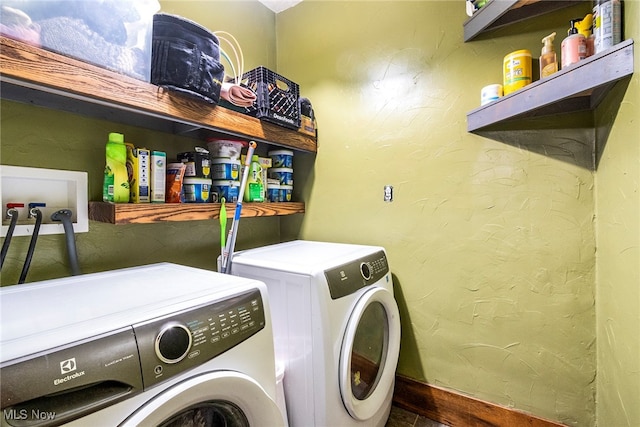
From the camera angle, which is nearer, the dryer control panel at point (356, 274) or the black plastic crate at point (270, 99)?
the dryer control panel at point (356, 274)

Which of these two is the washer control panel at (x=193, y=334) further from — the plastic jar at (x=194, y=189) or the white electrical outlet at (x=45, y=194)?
the white electrical outlet at (x=45, y=194)

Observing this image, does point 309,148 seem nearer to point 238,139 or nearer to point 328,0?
point 238,139

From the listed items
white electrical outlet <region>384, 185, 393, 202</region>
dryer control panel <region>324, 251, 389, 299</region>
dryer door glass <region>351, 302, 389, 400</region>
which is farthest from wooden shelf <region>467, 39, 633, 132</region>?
dryer door glass <region>351, 302, 389, 400</region>

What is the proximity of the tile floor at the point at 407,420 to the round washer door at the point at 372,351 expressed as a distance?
31 centimetres

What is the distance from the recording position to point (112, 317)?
64cm

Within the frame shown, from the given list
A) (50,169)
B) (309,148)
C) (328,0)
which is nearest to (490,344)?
(309,148)

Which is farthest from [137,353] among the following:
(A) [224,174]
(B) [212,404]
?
(A) [224,174]

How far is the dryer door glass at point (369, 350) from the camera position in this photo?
1.30 m

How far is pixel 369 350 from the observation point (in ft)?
4.58

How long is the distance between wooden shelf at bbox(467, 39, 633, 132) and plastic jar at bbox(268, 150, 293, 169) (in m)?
1.00

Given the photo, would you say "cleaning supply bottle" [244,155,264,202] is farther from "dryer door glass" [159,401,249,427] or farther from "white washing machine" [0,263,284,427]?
"dryer door glass" [159,401,249,427]

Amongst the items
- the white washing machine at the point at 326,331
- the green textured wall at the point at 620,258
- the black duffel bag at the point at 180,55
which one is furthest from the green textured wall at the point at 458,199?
the black duffel bag at the point at 180,55

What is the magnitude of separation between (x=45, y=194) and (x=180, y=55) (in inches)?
27.3

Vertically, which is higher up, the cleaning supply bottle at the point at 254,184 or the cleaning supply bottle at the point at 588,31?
the cleaning supply bottle at the point at 588,31
